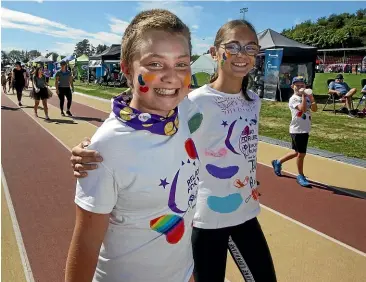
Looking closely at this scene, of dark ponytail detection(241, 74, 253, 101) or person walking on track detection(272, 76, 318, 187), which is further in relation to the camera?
person walking on track detection(272, 76, 318, 187)

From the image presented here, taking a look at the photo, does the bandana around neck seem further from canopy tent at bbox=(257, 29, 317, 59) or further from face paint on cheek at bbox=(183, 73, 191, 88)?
canopy tent at bbox=(257, 29, 317, 59)

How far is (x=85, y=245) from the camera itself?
1.21 metres

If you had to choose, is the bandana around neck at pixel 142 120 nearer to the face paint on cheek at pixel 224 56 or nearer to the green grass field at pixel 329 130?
the face paint on cheek at pixel 224 56

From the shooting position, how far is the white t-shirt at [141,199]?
1.20 metres

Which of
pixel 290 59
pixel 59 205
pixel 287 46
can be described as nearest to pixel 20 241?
pixel 59 205

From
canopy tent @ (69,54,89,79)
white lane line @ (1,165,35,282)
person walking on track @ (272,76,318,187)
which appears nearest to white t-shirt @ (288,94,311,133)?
person walking on track @ (272,76,318,187)

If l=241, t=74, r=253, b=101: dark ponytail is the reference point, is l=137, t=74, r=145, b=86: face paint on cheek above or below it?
above

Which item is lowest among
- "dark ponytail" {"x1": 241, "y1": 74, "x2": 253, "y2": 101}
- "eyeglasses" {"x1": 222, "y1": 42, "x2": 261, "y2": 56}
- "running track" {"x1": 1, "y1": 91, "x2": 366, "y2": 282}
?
"running track" {"x1": 1, "y1": 91, "x2": 366, "y2": 282}

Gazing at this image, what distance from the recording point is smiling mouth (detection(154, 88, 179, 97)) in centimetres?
134

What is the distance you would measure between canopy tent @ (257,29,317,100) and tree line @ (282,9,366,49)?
6738 cm

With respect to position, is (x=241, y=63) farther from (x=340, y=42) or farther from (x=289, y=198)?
(x=340, y=42)

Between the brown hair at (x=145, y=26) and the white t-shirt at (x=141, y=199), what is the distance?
275 mm

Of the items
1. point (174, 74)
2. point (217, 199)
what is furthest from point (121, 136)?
point (217, 199)

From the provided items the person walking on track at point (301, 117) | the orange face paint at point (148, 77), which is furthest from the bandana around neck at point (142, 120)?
the person walking on track at point (301, 117)
